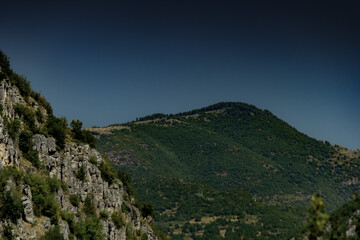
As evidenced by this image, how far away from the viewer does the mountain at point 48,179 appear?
37.8 meters

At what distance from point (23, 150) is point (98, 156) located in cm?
1396

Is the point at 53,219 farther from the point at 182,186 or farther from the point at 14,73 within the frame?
the point at 182,186

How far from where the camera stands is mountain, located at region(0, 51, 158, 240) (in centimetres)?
3778

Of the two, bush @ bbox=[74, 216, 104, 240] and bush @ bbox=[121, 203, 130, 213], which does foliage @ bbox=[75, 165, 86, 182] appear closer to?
bush @ bbox=[74, 216, 104, 240]

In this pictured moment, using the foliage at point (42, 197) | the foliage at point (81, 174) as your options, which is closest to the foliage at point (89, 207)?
the foliage at point (81, 174)

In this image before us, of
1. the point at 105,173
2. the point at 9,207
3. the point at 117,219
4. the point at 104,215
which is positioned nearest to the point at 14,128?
the point at 9,207

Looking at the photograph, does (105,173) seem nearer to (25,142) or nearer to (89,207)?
(89,207)

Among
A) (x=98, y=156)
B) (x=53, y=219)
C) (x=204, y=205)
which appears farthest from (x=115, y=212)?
(x=204, y=205)

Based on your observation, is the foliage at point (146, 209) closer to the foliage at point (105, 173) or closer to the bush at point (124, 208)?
the bush at point (124, 208)

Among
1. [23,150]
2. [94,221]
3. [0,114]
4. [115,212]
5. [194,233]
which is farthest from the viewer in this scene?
[194,233]

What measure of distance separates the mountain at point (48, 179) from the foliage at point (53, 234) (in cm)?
9

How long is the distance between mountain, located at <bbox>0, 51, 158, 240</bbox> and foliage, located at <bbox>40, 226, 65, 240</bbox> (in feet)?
0.29

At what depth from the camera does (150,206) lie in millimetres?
72438

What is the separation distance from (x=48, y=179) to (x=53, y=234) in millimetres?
7038
